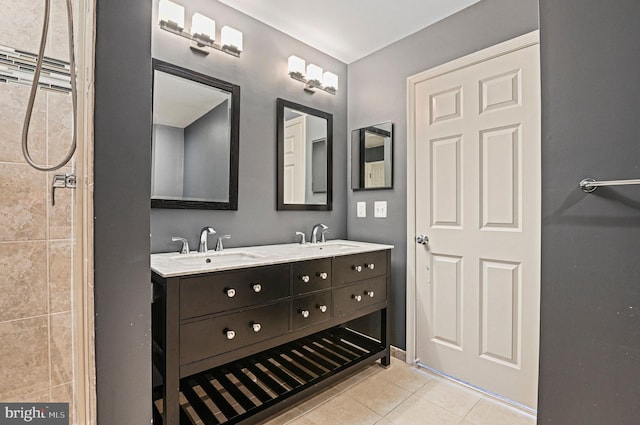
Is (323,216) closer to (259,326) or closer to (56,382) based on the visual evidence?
(259,326)

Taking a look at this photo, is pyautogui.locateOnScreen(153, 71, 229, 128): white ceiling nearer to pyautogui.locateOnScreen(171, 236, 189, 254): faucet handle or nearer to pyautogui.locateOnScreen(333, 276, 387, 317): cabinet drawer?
pyautogui.locateOnScreen(171, 236, 189, 254): faucet handle

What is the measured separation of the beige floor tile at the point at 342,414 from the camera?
161 cm

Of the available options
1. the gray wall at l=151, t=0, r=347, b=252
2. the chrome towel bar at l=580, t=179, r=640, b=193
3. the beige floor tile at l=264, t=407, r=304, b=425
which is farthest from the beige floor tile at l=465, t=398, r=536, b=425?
the gray wall at l=151, t=0, r=347, b=252

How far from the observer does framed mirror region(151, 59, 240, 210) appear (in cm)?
171

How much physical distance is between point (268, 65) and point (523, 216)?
1.89 metres

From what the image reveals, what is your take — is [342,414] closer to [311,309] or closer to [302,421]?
[302,421]

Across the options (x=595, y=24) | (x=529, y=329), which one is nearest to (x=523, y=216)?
(x=529, y=329)

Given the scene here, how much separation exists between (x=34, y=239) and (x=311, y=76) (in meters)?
1.94

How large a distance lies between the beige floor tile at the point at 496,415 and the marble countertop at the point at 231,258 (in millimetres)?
1051

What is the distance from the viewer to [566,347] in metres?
1.09

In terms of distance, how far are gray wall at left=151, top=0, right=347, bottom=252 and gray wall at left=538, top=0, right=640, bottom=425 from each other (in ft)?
5.14

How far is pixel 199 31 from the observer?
5.86 ft

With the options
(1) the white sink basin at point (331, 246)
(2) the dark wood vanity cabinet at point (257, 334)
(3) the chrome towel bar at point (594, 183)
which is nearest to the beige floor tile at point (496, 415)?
(2) the dark wood vanity cabinet at point (257, 334)

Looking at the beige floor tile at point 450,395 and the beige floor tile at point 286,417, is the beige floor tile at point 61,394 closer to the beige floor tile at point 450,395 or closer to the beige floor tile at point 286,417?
the beige floor tile at point 286,417
